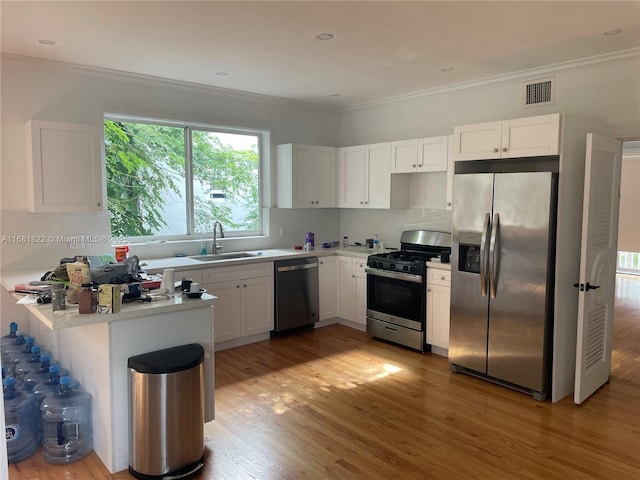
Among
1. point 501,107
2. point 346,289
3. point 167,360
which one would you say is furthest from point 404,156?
point 167,360

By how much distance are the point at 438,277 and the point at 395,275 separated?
1.57 ft

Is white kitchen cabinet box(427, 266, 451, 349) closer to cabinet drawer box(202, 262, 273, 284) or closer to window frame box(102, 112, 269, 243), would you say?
cabinet drawer box(202, 262, 273, 284)

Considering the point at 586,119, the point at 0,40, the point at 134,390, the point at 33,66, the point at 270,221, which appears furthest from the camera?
the point at 270,221

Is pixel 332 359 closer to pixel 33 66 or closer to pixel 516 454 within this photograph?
pixel 516 454

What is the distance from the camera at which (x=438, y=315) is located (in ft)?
15.0

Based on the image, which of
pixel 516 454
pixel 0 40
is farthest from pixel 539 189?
pixel 0 40

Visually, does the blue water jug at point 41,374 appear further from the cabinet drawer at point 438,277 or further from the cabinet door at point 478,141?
the cabinet door at point 478,141

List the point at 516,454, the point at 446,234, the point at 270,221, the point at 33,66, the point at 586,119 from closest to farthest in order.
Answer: the point at 516,454 → the point at 586,119 → the point at 33,66 → the point at 446,234 → the point at 270,221

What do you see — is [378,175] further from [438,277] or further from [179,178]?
[179,178]

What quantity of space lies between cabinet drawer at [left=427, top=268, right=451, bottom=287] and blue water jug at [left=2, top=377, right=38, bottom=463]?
3376mm

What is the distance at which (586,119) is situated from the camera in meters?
3.78

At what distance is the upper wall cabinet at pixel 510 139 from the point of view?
3576mm

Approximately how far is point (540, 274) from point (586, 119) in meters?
1.31

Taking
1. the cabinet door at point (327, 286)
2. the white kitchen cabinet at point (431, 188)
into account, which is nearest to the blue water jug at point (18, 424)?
the cabinet door at point (327, 286)
